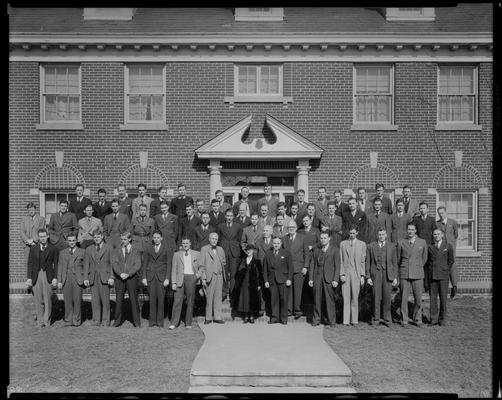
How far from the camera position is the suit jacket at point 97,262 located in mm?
9297

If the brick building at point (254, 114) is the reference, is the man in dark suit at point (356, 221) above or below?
below

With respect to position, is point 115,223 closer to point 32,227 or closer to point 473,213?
point 32,227

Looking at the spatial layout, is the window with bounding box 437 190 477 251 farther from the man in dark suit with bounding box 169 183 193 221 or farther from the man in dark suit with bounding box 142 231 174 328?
the man in dark suit with bounding box 142 231 174 328

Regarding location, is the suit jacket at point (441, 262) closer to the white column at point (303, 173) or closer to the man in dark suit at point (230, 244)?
the man in dark suit at point (230, 244)

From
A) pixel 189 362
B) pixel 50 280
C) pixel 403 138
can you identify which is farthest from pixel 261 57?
pixel 189 362

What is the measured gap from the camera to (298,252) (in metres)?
9.41

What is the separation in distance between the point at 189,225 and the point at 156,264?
48.3 inches

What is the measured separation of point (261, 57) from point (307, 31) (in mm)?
1432

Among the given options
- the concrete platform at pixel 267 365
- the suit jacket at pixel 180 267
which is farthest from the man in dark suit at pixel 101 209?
the concrete platform at pixel 267 365

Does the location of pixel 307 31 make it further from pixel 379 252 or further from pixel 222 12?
pixel 379 252

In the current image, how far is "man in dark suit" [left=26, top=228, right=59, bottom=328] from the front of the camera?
9.29 metres

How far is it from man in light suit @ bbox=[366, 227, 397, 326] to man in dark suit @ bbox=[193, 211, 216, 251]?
3.37 meters

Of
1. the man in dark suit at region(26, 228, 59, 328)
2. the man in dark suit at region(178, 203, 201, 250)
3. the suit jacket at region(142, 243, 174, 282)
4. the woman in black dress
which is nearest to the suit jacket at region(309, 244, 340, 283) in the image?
the woman in black dress

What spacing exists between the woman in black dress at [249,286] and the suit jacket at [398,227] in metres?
Result: 3.13
